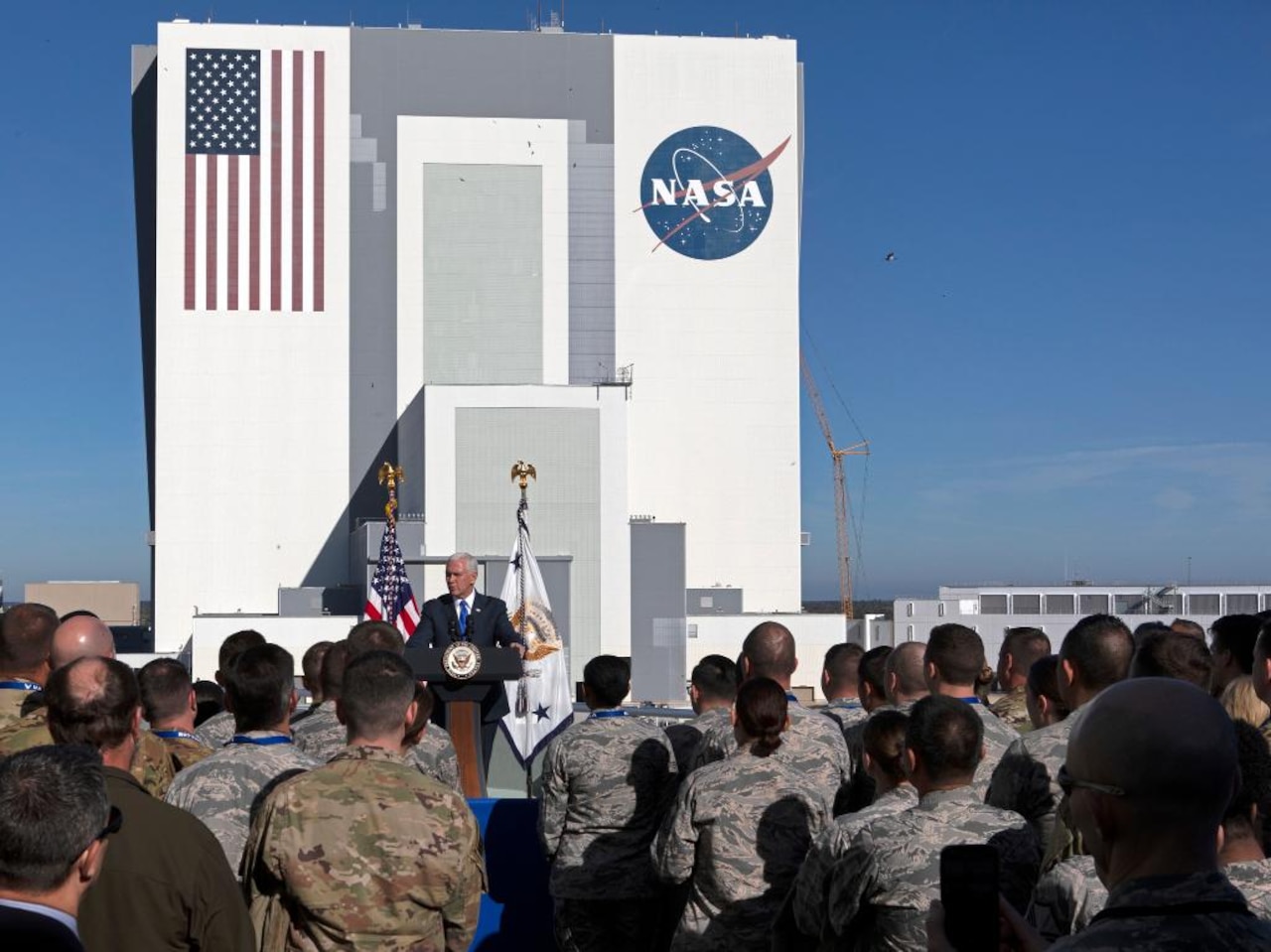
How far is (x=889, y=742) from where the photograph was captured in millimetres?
5172

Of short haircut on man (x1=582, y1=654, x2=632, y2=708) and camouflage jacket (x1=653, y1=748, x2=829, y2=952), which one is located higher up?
short haircut on man (x1=582, y1=654, x2=632, y2=708)

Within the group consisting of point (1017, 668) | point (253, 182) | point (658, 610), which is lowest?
point (658, 610)

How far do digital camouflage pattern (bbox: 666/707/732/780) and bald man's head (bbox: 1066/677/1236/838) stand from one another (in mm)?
5098

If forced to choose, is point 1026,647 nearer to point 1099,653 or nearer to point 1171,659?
point 1171,659

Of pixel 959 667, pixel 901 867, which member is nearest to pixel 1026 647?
pixel 959 667

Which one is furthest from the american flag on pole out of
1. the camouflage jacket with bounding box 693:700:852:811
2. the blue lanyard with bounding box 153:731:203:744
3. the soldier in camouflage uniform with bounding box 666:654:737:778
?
the camouflage jacket with bounding box 693:700:852:811

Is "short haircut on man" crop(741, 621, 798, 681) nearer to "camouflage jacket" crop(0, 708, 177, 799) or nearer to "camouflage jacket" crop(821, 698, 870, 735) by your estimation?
"camouflage jacket" crop(821, 698, 870, 735)

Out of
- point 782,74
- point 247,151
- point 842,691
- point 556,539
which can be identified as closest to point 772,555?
point 556,539

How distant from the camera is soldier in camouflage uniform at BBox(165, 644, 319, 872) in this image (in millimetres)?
5160

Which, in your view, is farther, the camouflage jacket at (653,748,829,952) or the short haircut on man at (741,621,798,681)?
the short haircut on man at (741,621,798,681)

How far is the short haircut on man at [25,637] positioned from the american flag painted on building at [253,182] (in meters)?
37.3

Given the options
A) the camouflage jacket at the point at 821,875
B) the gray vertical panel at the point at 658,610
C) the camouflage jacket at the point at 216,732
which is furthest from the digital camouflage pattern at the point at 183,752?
the gray vertical panel at the point at 658,610

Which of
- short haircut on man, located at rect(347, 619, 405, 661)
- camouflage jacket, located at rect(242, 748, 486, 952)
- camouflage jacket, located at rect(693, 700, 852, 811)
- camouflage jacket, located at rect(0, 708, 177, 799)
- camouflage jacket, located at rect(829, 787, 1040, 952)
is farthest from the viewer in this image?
short haircut on man, located at rect(347, 619, 405, 661)

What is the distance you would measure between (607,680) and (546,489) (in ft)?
98.3
